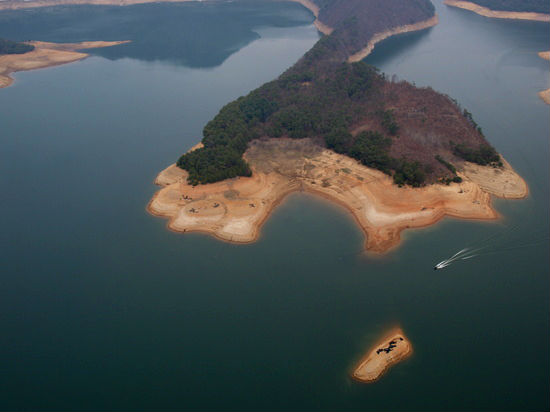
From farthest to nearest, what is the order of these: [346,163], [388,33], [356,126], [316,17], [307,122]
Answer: [316,17]
[388,33]
[356,126]
[307,122]
[346,163]

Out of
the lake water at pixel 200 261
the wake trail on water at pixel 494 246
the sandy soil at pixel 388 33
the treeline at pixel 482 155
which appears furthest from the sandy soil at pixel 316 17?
the wake trail on water at pixel 494 246

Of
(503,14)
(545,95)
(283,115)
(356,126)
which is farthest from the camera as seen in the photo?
(503,14)

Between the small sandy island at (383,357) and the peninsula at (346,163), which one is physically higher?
the peninsula at (346,163)

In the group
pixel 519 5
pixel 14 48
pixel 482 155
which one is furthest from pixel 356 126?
pixel 519 5

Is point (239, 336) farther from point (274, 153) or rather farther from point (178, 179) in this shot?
point (274, 153)

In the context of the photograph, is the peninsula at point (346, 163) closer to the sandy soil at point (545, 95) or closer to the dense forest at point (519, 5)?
the sandy soil at point (545, 95)

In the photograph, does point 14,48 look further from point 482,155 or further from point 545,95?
point 545,95

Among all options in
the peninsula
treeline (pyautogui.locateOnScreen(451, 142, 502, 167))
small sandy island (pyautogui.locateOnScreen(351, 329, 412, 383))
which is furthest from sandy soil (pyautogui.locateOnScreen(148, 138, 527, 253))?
small sandy island (pyautogui.locateOnScreen(351, 329, 412, 383))
